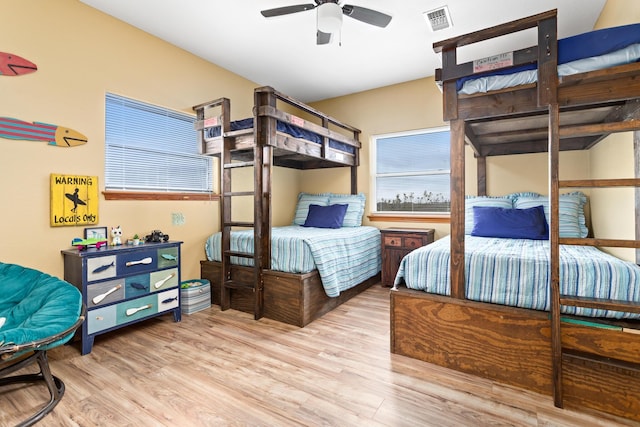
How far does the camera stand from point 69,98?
242 cm

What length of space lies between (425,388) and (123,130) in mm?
3207

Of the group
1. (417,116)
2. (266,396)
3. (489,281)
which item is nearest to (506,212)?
(489,281)

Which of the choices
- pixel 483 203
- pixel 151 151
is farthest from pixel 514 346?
pixel 151 151

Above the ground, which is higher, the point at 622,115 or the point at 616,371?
the point at 622,115

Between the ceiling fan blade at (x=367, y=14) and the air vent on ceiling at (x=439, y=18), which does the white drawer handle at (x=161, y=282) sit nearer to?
the ceiling fan blade at (x=367, y=14)

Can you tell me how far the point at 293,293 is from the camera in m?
2.69

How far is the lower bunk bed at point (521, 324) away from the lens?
59.3 inches

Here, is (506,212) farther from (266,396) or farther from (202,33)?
(202,33)

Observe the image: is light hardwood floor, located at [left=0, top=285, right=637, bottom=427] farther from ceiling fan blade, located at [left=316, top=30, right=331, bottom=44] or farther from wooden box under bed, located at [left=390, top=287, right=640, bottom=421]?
ceiling fan blade, located at [left=316, top=30, right=331, bottom=44]

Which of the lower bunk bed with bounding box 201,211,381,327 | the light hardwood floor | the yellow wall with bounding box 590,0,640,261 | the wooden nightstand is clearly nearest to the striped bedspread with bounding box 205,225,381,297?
the lower bunk bed with bounding box 201,211,381,327

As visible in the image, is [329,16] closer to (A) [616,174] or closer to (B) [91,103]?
(B) [91,103]

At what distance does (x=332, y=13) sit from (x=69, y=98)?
2162 millimetres

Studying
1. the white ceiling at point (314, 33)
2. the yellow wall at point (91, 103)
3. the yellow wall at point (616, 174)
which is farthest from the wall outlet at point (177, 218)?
the yellow wall at point (616, 174)

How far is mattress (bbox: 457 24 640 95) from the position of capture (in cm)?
145
